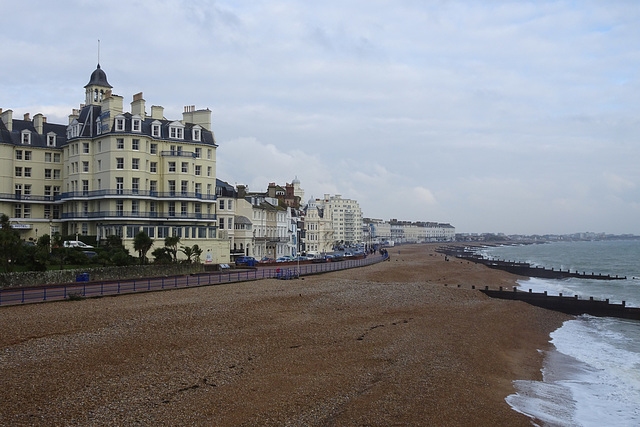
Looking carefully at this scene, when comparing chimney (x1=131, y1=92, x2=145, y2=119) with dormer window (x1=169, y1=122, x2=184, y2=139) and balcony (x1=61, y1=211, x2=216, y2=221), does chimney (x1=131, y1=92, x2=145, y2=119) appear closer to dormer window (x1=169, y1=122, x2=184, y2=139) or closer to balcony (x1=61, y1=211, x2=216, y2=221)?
dormer window (x1=169, y1=122, x2=184, y2=139)

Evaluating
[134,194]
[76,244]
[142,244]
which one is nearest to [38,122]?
[134,194]

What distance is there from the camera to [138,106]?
48.4 meters

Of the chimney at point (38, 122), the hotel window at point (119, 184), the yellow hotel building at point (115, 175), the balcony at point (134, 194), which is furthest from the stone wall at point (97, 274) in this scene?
the chimney at point (38, 122)

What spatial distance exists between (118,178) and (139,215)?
3.97 meters

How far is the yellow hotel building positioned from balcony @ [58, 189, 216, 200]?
9 cm

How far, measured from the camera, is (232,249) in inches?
2200

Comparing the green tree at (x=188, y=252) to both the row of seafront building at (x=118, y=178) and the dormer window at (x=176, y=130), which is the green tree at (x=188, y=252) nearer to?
the row of seafront building at (x=118, y=178)

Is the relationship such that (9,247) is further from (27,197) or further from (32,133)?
(32,133)

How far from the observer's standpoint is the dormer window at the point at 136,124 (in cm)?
4628

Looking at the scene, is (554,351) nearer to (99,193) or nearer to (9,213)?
(99,193)

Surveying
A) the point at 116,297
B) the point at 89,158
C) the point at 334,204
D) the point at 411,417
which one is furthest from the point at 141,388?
the point at 334,204

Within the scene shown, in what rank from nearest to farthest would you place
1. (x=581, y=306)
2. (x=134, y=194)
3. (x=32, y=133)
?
(x=581, y=306) → (x=134, y=194) → (x=32, y=133)

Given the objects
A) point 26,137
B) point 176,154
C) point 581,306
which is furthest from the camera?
point 26,137

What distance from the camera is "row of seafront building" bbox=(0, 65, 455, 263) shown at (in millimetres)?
45531
